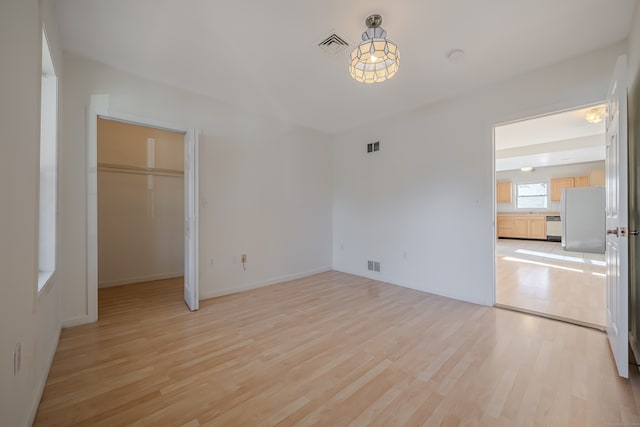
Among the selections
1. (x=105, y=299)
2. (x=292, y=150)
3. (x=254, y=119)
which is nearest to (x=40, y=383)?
(x=105, y=299)

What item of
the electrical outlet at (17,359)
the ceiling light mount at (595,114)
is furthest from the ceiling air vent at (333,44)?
the ceiling light mount at (595,114)

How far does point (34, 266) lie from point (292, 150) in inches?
139

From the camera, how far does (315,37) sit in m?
2.27

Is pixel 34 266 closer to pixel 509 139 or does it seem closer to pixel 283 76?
pixel 283 76

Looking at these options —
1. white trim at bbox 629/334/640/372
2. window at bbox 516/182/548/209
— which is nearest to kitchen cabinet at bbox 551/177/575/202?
window at bbox 516/182/548/209

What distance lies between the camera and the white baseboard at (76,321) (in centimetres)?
255

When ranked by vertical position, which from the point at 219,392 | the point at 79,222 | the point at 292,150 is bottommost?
the point at 219,392

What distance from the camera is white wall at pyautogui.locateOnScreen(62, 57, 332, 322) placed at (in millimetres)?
2633

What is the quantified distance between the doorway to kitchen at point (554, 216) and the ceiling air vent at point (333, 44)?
2.18m

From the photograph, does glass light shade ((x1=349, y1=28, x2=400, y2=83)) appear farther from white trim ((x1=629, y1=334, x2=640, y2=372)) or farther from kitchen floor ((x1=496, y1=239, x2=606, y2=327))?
kitchen floor ((x1=496, y1=239, x2=606, y2=327))

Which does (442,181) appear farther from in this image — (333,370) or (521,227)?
(521,227)

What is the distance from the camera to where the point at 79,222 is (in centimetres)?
265

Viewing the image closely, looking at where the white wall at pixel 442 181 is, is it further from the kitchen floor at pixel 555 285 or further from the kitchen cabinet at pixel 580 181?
the kitchen cabinet at pixel 580 181

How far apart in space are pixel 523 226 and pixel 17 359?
11.9 m
